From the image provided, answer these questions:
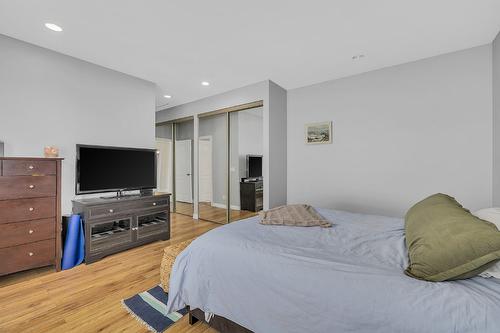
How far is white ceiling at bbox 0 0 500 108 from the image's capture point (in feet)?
6.63

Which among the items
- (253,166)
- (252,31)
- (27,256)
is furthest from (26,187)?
(253,166)

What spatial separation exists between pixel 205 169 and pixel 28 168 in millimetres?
3283

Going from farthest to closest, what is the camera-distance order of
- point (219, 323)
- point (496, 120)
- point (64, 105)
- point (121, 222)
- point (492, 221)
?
point (121, 222), point (64, 105), point (496, 120), point (219, 323), point (492, 221)

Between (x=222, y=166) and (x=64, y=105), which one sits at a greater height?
(x=64, y=105)

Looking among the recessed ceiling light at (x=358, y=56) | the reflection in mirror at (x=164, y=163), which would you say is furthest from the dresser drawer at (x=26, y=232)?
the recessed ceiling light at (x=358, y=56)

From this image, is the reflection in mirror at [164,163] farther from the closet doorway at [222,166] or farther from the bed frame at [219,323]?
the bed frame at [219,323]

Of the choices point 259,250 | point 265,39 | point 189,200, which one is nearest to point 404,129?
point 265,39

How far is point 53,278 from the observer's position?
7.85ft

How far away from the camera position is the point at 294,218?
2.14 metres

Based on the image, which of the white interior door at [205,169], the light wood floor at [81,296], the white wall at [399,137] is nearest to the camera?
the light wood floor at [81,296]

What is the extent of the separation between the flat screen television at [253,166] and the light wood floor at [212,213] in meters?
0.92

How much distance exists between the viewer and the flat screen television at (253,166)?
5.57 m

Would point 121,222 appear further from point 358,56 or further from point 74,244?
point 358,56

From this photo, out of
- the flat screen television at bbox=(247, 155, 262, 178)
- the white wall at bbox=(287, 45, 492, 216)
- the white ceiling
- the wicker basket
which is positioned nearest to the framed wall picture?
the white wall at bbox=(287, 45, 492, 216)
